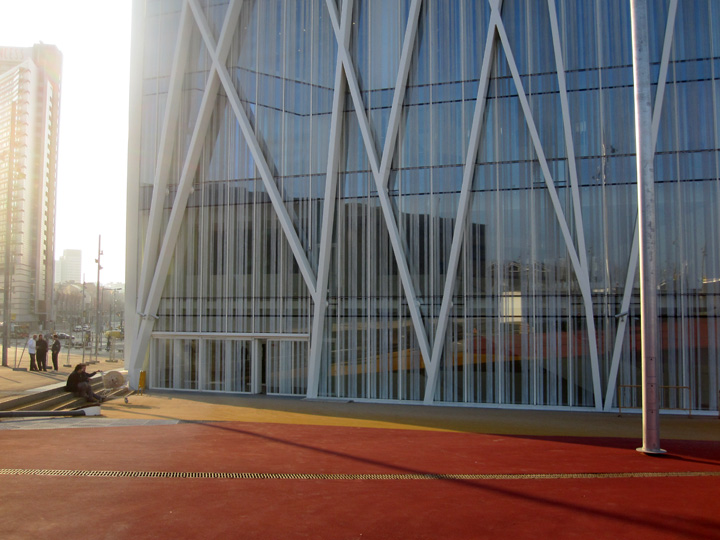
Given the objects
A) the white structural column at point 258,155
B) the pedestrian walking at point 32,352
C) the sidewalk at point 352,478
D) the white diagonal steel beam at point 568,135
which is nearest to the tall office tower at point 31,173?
the pedestrian walking at point 32,352

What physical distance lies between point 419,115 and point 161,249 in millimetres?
9509

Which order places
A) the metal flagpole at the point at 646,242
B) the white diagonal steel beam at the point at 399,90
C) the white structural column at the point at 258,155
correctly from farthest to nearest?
the white structural column at the point at 258,155
the white diagonal steel beam at the point at 399,90
the metal flagpole at the point at 646,242

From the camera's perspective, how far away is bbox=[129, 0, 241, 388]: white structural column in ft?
63.6

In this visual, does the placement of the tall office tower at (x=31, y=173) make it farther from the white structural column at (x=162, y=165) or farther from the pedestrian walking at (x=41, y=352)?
the white structural column at (x=162, y=165)

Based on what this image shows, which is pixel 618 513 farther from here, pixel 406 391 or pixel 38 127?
pixel 38 127

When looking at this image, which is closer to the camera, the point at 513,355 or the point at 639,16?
the point at 639,16

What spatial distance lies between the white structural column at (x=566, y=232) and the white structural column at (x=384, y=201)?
452 centimetres

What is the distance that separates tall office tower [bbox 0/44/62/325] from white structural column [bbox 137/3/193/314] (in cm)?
6044

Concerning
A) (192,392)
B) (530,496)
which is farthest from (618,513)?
(192,392)

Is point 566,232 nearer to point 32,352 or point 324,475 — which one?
point 324,475

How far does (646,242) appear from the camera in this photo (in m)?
9.73

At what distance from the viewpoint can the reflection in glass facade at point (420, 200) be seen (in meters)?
16.5

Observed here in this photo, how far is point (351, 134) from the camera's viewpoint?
60.8 feet

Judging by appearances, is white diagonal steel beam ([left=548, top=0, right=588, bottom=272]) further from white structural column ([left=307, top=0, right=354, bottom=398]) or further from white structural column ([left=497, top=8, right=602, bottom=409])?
white structural column ([left=307, top=0, right=354, bottom=398])
